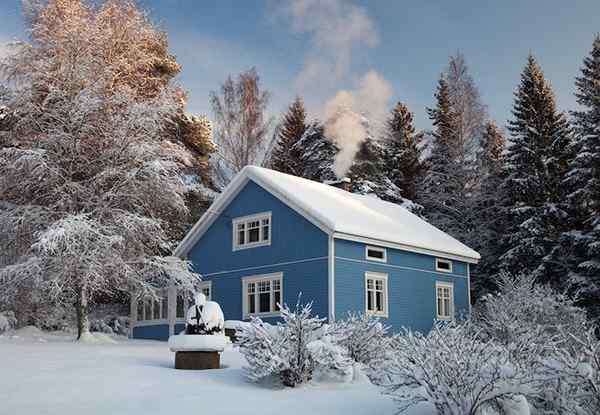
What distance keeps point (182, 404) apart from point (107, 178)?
13.7 metres

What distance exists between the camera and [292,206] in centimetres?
2144

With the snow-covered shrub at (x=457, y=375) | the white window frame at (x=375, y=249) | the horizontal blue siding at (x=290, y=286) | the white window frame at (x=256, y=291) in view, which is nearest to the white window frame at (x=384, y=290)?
the white window frame at (x=375, y=249)

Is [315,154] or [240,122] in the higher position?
[240,122]

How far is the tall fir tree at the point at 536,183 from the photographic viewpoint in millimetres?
27984

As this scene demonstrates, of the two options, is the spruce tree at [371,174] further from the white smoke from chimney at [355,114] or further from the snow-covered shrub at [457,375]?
the snow-covered shrub at [457,375]

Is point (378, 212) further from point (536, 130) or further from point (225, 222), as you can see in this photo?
point (536, 130)

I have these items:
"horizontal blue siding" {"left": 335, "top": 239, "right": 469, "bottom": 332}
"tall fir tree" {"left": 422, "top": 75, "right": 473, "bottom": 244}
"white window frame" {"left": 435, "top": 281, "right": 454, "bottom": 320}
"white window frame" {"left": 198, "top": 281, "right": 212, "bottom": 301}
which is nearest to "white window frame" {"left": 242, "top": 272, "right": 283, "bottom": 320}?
"white window frame" {"left": 198, "top": 281, "right": 212, "bottom": 301}

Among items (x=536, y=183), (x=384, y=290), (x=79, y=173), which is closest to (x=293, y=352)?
(x=384, y=290)

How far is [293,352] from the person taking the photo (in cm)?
1079

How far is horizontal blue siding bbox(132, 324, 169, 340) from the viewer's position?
25.8m

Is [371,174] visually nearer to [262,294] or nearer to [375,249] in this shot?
[375,249]

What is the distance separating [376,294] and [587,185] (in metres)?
10.2

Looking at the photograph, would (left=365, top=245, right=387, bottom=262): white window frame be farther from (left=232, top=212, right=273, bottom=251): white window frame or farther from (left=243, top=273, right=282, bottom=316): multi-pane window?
(left=232, top=212, right=273, bottom=251): white window frame

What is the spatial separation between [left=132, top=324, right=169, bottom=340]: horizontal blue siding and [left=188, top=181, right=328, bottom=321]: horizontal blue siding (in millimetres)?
2905
